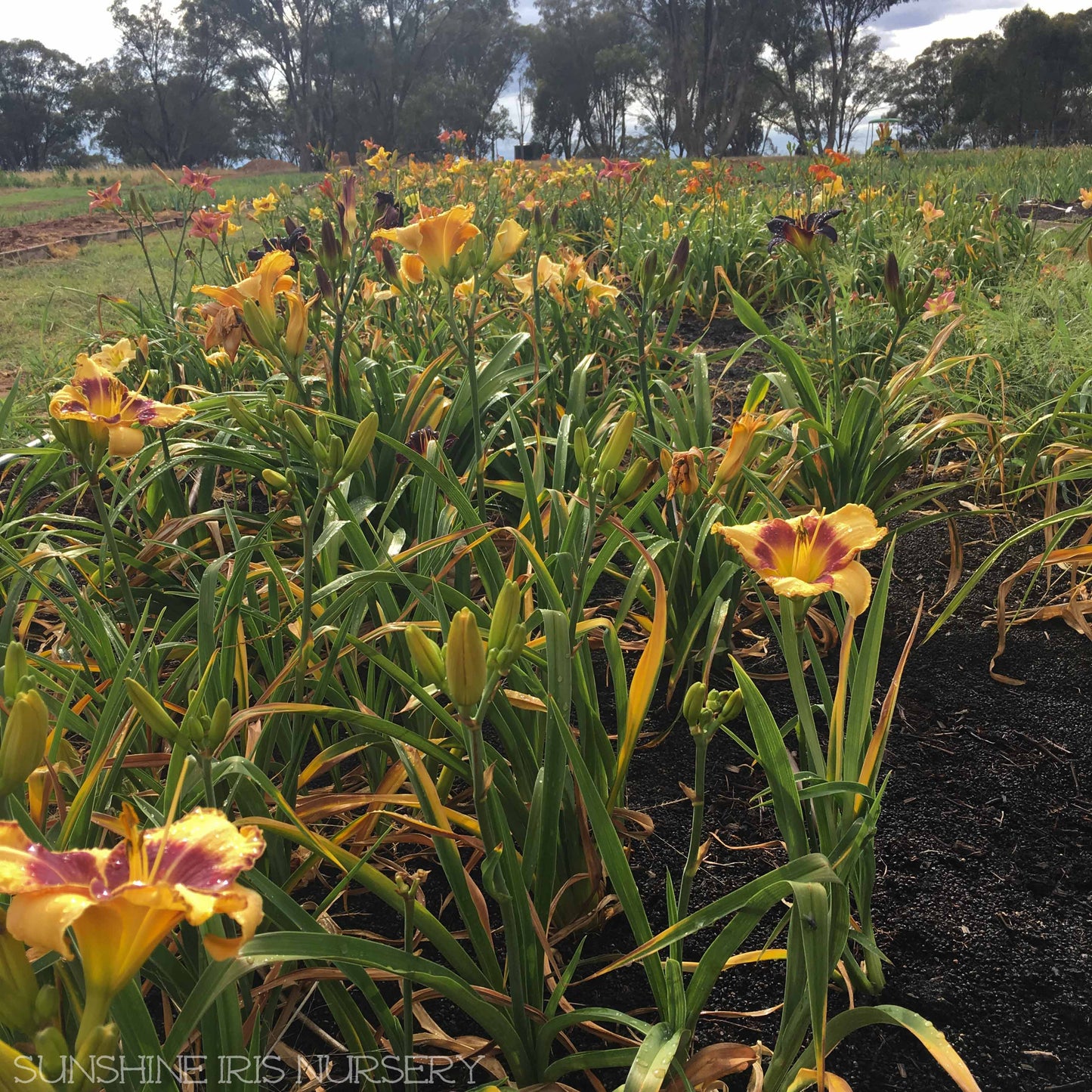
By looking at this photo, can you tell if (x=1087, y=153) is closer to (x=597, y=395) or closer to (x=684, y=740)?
(x=597, y=395)

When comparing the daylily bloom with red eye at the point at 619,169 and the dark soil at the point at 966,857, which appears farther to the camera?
the daylily bloom with red eye at the point at 619,169

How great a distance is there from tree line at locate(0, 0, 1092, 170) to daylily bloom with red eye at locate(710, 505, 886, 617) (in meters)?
31.1

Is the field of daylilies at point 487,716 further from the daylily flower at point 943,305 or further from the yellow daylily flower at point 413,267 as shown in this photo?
the daylily flower at point 943,305

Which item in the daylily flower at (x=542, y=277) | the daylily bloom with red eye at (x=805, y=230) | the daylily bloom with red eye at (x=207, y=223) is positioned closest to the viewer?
the daylily bloom with red eye at (x=805, y=230)

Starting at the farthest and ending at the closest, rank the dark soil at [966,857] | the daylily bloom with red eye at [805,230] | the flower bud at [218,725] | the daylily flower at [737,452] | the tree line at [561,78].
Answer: the tree line at [561,78]
the daylily bloom with red eye at [805,230]
the daylily flower at [737,452]
the dark soil at [966,857]
the flower bud at [218,725]

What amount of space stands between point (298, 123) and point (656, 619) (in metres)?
36.4

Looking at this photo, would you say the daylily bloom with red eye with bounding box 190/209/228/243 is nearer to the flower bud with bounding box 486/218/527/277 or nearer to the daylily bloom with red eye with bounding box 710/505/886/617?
the flower bud with bounding box 486/218/527/277

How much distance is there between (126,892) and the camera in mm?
408

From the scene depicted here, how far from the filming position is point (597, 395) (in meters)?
2.98

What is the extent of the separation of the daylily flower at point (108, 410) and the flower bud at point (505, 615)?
67 cm

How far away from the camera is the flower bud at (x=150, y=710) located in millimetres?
715

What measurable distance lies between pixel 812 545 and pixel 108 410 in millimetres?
1008

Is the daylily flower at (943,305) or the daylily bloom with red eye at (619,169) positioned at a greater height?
the daylily bloom with red eye at (619,169)

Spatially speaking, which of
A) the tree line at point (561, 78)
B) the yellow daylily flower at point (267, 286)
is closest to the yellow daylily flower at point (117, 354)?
the yellow daylily flower at point (267, 286)
